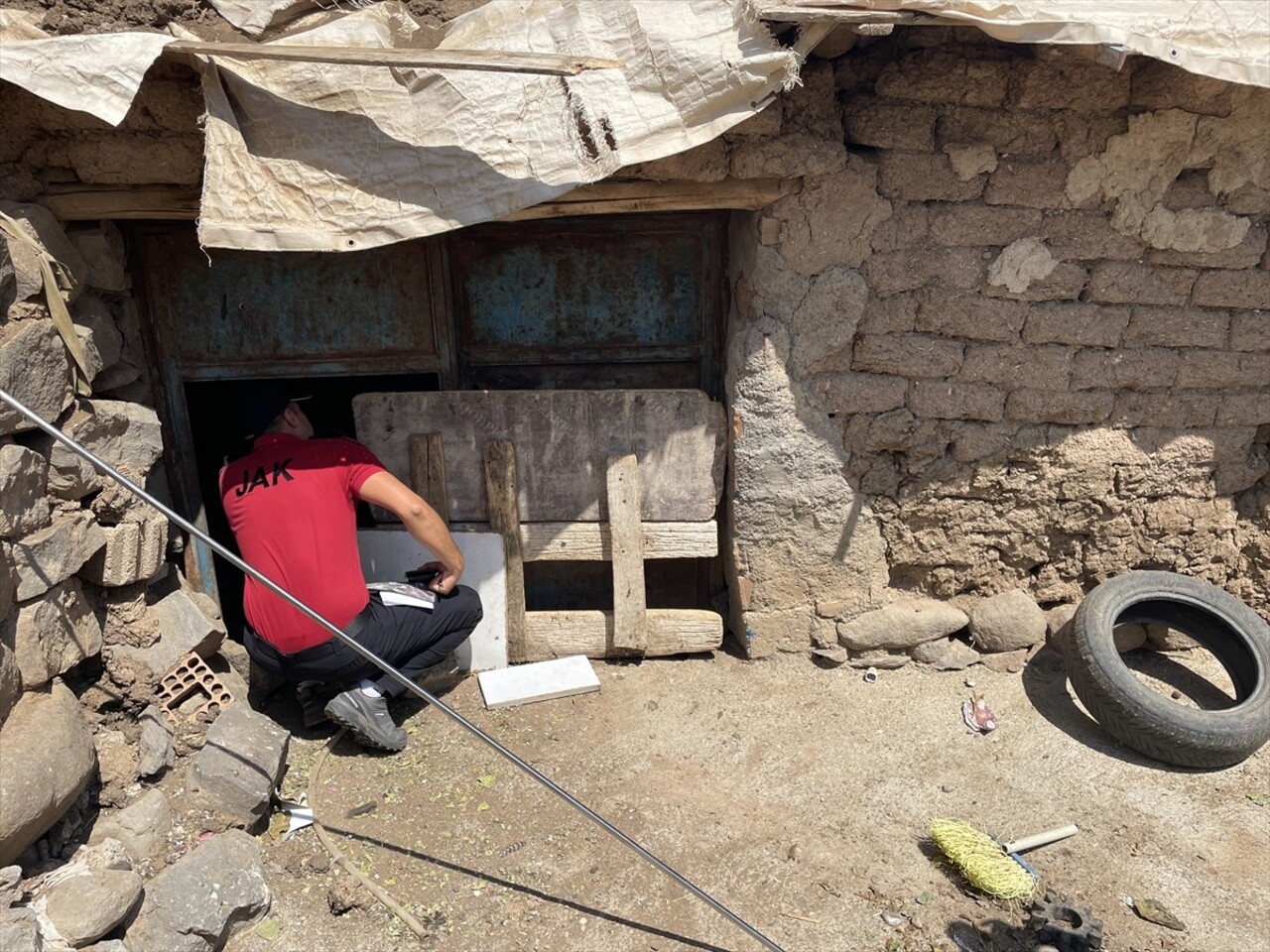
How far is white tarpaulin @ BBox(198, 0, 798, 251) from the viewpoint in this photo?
9.35 ft

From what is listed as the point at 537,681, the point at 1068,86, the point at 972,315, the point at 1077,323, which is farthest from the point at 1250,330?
the point at 537,681

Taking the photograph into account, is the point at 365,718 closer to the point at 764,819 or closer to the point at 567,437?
the point at 567,437

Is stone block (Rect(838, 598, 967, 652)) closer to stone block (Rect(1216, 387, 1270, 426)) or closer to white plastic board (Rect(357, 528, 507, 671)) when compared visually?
stone block (Rect(1216, 387, 1270, 426))

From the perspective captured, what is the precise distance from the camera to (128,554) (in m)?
3.29

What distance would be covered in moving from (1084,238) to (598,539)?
2375 mm

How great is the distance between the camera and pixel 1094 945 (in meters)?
2.59

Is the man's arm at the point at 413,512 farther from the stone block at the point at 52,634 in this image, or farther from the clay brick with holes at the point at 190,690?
the stone block at the point at 52,634

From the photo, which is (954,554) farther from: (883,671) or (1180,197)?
(1180,197)

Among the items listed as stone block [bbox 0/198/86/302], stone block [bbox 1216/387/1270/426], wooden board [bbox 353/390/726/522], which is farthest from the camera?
wooden board [bbox 353/390/726/522]

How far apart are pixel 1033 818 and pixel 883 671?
0.98 meters

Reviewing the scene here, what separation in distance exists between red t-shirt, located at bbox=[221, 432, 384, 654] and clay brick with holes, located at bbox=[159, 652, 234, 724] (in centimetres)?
29

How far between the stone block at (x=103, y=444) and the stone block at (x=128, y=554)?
0.19m

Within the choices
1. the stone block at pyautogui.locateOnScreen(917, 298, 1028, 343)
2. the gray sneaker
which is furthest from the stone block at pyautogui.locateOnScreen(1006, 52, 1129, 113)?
the gray sneaker

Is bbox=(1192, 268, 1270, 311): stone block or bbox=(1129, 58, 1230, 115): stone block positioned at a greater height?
bbox=(1129, 58, 1230, 115): stone block
